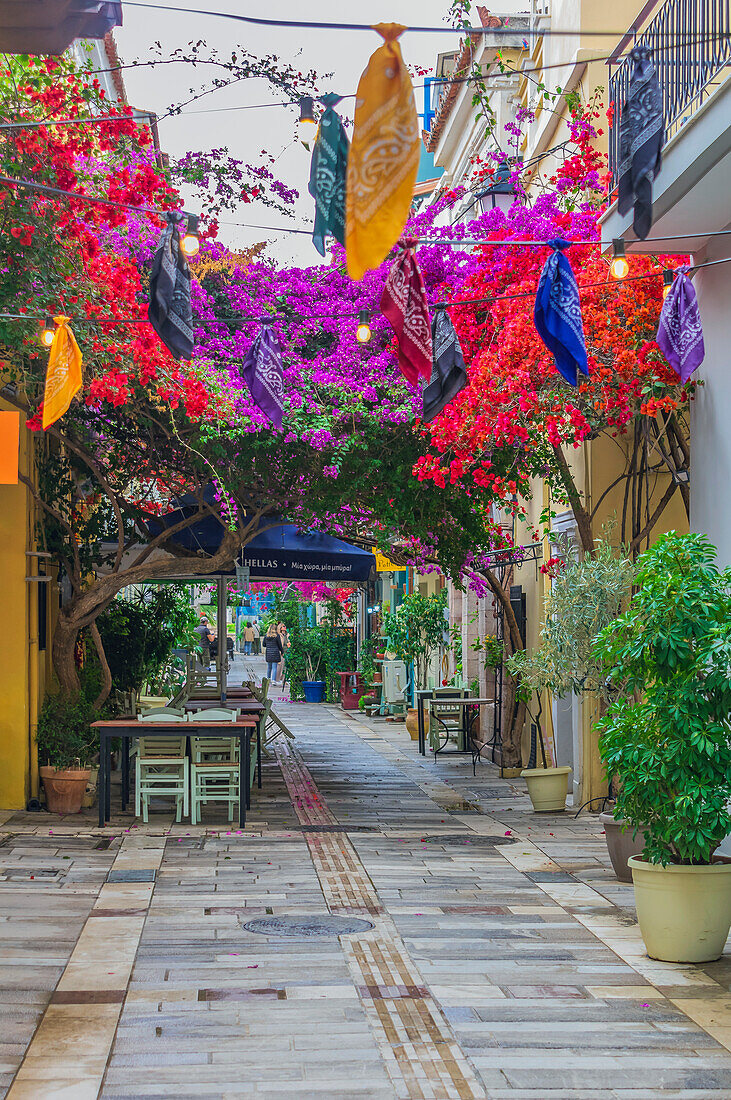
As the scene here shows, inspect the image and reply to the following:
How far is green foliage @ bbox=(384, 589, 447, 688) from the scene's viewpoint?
21641 millimetres

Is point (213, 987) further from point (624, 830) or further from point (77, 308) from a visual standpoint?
point (77, 308)

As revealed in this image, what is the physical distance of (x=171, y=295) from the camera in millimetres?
8164

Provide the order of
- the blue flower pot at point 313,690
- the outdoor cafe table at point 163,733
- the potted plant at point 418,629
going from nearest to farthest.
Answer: the outdoor cafe table at point 163,733, the potted plant at point 418,629, the blue flower pot at point 313,690

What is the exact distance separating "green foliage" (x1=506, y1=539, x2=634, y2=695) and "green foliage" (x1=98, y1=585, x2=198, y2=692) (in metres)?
7.11

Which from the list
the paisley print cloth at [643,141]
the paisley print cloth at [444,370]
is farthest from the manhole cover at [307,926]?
the paisley print cloth at [643,141]

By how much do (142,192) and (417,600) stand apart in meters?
12.7

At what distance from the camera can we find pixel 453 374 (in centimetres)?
925

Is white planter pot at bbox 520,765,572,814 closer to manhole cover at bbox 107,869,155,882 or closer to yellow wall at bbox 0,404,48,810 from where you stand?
manhole cover at bbox 107,869,155,882

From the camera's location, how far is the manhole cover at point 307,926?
289 inches

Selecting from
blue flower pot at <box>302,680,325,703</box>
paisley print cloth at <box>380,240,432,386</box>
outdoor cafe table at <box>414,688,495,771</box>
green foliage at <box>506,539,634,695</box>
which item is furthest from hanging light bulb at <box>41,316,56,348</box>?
blue flower pot at <box>302,680,325,703</box>

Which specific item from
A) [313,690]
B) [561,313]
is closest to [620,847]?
[561,313]

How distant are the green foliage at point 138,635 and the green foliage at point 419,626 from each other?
237 inches

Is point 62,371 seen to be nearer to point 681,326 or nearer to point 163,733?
point 163,733

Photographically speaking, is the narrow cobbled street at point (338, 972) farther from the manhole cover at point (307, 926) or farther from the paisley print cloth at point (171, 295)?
the paisley print cloth at point (171, 295)
